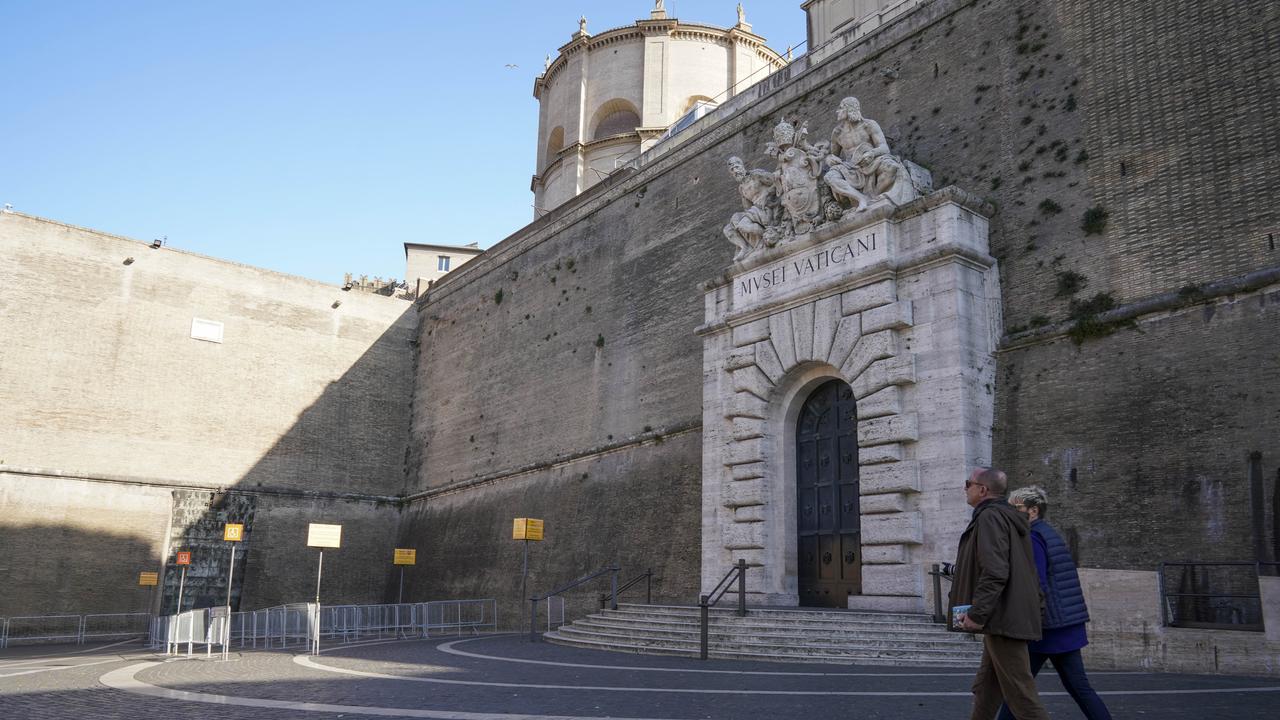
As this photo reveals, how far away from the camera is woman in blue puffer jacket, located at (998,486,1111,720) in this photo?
4.82 meters

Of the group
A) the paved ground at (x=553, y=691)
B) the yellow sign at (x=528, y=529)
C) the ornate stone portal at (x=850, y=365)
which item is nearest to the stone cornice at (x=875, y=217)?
the ornate stone portal at (x=850, y=365)

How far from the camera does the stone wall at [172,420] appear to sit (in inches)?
868

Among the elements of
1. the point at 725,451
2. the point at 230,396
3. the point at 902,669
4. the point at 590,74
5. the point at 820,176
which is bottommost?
the point at 902,669

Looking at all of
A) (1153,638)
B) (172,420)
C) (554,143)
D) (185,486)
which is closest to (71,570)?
(185,486)

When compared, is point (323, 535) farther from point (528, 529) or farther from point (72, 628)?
point (72, 628)

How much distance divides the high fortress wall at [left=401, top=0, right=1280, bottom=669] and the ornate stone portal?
5cm

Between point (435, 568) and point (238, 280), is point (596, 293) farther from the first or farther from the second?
point (238, 280)

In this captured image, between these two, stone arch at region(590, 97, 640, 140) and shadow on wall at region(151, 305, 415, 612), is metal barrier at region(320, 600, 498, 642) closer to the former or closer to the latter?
shadow on wall at region(151, 305, 415, 612)

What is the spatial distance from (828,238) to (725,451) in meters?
3.47

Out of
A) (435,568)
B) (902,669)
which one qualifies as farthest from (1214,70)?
(435,568)

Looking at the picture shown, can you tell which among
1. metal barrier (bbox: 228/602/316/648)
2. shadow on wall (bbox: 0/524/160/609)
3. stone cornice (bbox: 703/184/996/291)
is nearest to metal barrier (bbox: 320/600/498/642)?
metal barrier (bbox: 228/602/316/648)

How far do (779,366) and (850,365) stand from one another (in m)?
1.32

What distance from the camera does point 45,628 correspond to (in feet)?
69.1

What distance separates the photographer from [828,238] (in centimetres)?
1391
